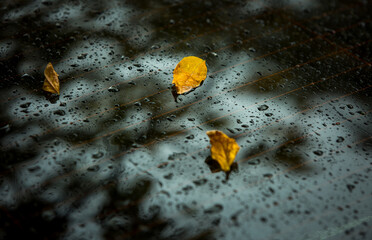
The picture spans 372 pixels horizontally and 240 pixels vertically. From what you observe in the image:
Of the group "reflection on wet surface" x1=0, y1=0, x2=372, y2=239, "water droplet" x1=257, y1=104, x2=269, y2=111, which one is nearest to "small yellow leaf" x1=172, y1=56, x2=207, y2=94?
"reflection on wet surface" x1=0, y1=0, x2=372, y2=239

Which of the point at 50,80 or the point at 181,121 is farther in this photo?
the point at 50,80

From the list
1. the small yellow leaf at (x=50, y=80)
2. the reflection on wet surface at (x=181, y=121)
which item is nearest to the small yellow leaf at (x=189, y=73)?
the reflection on wet surface at (x=181, y=121)

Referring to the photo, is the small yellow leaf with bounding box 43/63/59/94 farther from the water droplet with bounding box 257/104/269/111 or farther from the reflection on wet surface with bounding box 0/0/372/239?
the water droplet with bounding box 257/104/269/111

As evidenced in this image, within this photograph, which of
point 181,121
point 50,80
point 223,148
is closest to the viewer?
point 223,148

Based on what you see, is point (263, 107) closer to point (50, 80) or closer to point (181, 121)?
point (181, 121)

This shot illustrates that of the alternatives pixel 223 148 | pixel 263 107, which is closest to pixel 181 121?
pixel 223 148

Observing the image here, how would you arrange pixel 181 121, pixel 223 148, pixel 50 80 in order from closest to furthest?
pixel 223 148, pixel 181 121, pixel 50 80
